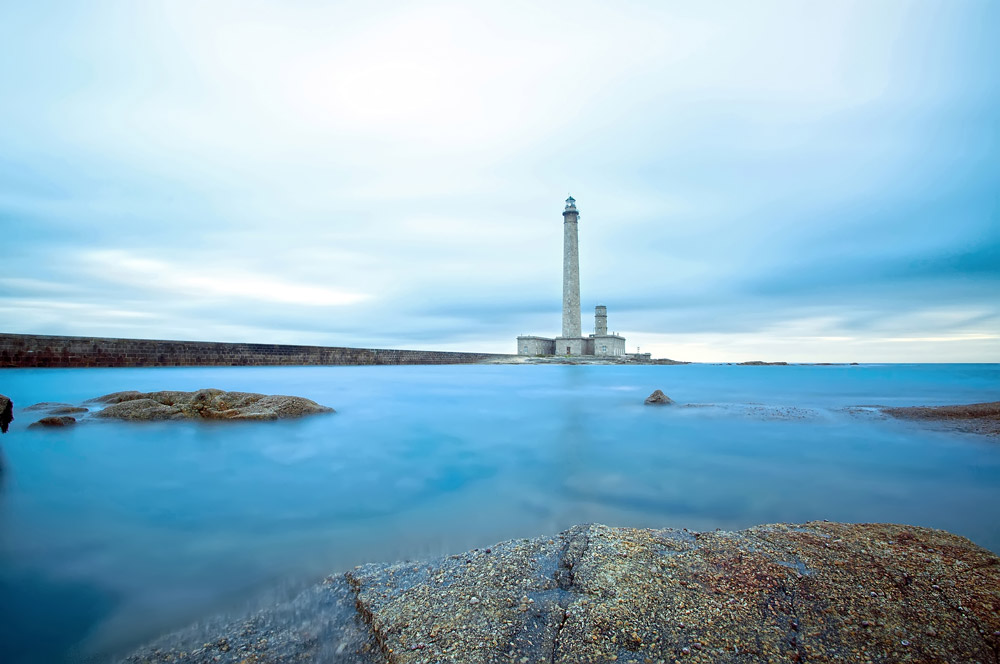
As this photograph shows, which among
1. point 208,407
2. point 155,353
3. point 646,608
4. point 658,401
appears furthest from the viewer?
point 155,353

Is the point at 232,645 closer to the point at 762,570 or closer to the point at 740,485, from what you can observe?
the point at 762,570

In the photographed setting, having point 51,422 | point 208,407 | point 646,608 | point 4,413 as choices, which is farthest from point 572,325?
point 646,608

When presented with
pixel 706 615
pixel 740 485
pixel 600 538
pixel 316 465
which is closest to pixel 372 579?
pixel 600 538

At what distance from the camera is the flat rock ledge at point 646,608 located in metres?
1.46

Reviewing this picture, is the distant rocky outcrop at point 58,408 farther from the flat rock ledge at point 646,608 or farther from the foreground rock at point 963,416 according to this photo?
the foreground rock at point 963,416

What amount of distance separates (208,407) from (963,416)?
11.6 meters

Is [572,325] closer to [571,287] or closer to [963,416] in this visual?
[571,287]

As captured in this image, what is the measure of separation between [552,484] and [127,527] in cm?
303

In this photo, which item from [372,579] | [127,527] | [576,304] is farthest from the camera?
[576,304]

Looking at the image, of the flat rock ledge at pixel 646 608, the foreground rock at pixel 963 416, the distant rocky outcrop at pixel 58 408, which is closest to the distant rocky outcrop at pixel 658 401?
the foreground rock at pixel 963 416

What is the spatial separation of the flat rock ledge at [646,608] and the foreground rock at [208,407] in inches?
204

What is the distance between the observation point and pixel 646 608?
1633 millimetres

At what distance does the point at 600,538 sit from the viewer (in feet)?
7.49

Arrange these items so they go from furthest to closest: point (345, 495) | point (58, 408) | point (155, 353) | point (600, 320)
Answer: point (600, 320)
point (155, 353)
point (58, 408)
point (345, 495)
